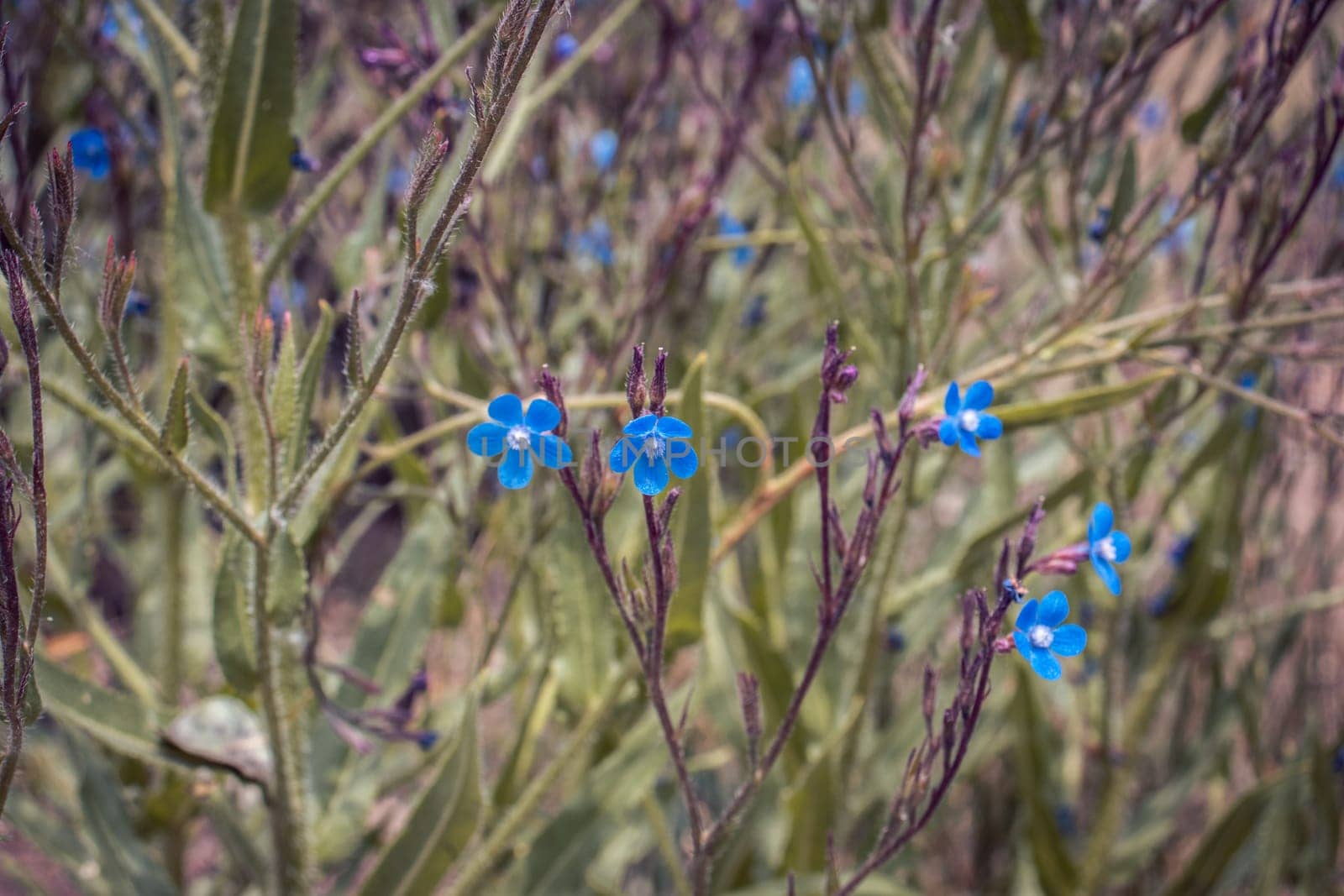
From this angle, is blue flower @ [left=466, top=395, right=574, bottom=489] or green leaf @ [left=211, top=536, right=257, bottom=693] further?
green leaf @ [left=211, top=536, right=257, bottom=693]

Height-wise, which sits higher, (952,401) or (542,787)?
(952,401)

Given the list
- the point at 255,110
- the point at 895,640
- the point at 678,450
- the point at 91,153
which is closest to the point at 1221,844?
the point at 895,640

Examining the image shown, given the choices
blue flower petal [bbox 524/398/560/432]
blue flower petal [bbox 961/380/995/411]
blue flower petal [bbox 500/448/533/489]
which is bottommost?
blue flower petal [bbox 500/448/533/489]

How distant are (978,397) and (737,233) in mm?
1376

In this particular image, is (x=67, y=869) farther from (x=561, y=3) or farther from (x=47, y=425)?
(x=561, y=3)

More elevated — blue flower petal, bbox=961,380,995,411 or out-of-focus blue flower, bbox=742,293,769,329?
out-of-focus blue flower, bbox=742,293,769,329

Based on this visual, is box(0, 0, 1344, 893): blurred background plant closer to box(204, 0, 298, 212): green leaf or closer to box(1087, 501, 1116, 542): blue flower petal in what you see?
box(204, 0, 298, 212): green leaf

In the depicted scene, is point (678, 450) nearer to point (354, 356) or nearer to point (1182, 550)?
point (354, 356)

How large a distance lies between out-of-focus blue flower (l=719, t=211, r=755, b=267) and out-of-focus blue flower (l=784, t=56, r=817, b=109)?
0.89 ft

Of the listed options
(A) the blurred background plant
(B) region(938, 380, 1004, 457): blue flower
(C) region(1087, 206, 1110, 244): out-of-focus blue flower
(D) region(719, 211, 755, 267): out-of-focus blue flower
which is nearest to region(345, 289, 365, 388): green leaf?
(A) the blurred background plant

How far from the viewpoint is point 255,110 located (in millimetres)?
1318

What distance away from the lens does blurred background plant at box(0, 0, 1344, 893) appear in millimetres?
1269

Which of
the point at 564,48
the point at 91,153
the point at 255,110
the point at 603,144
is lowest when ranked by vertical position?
the point at 255,110

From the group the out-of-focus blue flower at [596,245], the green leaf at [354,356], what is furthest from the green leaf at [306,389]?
the out-of-focus blue flower at [596,245]
